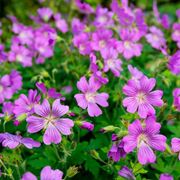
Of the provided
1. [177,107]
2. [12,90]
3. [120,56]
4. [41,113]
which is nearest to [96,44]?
[120,56]

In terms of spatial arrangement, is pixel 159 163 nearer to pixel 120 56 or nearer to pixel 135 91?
pixel 135 91

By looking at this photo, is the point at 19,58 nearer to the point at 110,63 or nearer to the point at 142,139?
the point at 110,63

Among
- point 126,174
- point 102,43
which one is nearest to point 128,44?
point 102,43

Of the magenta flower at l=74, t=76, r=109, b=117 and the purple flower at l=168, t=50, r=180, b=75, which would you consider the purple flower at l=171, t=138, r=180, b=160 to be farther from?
the purple flower at l=168, t=50, r=180, b=75

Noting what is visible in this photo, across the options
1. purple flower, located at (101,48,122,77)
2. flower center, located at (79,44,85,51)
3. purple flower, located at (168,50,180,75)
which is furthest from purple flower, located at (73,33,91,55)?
purple flower, located at (168,50,180,75)

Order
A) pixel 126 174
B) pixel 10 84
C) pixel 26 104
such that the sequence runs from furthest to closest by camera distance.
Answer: pixel 10 84 → pixel 26 104 → pixel 126 174
